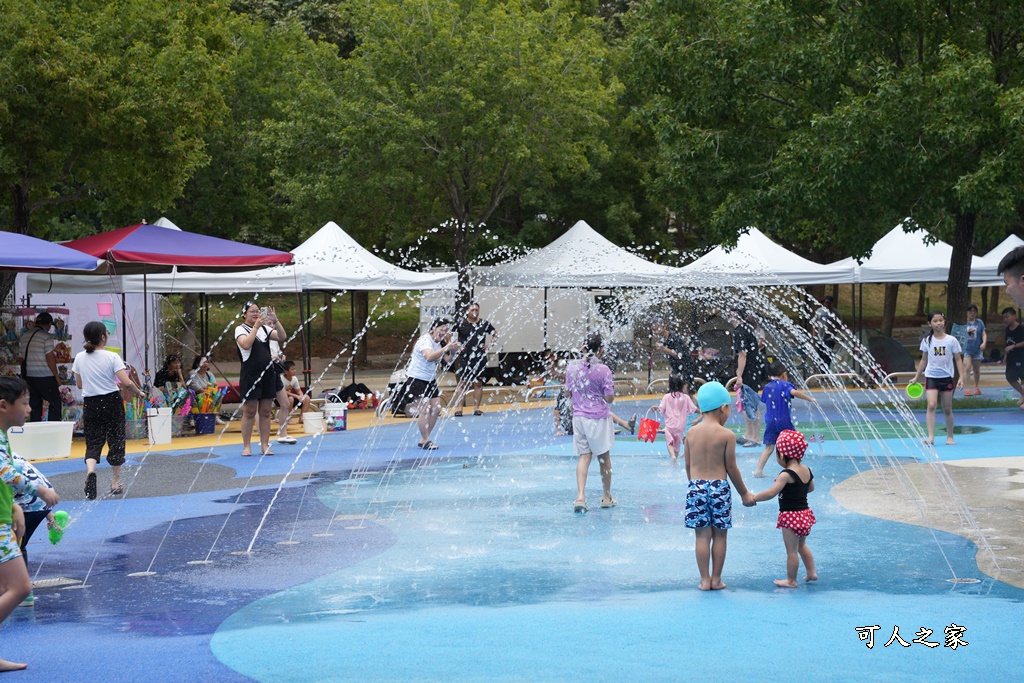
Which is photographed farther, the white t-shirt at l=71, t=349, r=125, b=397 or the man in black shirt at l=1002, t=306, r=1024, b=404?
the man in black shirt at l=1002, t=306, r=1024, b=404

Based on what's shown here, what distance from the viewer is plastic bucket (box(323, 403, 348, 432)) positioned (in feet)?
57.5

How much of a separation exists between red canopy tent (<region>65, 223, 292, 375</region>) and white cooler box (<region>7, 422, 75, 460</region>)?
2.34 metres

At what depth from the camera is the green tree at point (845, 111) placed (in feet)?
56.7

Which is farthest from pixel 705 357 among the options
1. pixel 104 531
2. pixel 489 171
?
pixel 104 531

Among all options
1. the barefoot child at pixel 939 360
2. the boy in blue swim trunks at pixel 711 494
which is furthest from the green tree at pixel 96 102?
the boy in blue swim trunks at pixel 711 494

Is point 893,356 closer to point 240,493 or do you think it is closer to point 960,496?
point 960,496

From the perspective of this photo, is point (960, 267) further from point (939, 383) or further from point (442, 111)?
point (442, 111)

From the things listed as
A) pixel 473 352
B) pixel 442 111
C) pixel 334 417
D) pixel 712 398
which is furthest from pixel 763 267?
pixel 712 398

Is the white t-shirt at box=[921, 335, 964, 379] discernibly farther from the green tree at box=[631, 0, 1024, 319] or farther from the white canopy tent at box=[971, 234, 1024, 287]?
the white canopy tent at box=[971, 234, 1024, 287]

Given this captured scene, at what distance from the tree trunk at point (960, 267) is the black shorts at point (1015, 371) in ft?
3.91

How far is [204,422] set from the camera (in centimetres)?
1712

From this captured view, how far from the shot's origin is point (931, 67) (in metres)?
18.4

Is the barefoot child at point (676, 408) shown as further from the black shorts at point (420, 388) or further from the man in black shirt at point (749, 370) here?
the black shorts at point (420, 388)

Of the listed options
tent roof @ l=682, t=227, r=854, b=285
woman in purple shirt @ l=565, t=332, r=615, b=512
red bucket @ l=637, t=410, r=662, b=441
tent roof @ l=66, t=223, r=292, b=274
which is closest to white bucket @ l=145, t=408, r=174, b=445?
tent roof @ l=66, t=223, r=292, b=274
